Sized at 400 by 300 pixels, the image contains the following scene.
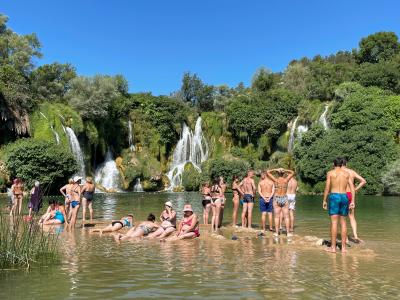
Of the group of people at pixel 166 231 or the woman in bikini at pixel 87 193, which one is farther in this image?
the woman in bikini at pixel 87 193

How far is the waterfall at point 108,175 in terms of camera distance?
4793 cm

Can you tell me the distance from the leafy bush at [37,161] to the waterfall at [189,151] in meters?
17.2

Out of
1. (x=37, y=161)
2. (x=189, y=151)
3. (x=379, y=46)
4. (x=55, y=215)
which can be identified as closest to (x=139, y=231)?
(x=55, y=215)

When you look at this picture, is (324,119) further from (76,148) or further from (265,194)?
(265,194)

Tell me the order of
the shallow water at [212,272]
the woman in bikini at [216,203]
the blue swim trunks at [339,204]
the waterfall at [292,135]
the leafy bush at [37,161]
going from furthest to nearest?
1. the waterfall at [292,135]
2. the leafy bush at [37,161]
3. the woman in bikini at [216,203]
4. the blue swim trunks at [339,204]
5. the shallow water at [212,272]

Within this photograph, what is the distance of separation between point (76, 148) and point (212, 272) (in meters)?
38.2

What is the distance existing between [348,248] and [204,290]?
507cm

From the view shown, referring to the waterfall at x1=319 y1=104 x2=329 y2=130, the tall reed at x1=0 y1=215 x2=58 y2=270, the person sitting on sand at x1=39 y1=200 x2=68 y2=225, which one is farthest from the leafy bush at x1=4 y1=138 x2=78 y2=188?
→ the tall reed at x1=0 y1=215 x2=58 y2=270

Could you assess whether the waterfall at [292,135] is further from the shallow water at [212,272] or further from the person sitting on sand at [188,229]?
the shallow water at [212,272]

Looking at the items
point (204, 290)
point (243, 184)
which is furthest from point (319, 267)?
point (243, 184)

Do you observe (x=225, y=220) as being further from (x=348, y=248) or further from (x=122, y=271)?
(x=122, y=271)

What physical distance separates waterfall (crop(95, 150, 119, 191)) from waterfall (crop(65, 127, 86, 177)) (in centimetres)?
387

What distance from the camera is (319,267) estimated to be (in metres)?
8.23

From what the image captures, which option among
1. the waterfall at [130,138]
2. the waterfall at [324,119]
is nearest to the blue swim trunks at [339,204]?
the waterfall at [324,119]
